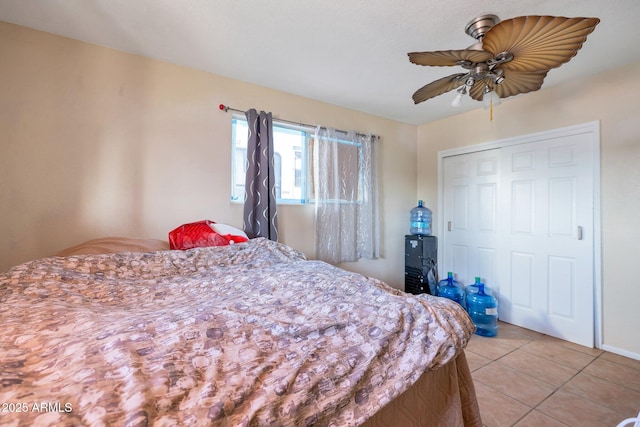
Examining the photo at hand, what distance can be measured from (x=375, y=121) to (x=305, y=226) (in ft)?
5.26

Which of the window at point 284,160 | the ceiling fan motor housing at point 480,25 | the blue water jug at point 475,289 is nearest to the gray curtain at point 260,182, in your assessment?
the window at point 284,160

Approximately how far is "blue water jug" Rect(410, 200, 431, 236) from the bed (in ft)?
8.17

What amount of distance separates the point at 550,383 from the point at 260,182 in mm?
2585

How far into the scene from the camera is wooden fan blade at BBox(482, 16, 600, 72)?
1058 mm

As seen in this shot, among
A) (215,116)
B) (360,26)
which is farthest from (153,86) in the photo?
(360,26)

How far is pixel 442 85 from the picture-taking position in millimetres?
1642

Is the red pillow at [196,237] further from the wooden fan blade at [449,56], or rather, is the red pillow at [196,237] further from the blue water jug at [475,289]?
the blue water jug at [475,289]

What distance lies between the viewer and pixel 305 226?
2713 millimetres

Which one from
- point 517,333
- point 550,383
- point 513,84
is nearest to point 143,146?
point 513,84

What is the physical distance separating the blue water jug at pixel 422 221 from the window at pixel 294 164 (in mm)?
988

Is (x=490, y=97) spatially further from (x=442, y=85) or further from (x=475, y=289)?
(x=475, y=289)

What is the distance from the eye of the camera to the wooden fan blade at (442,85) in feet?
5.11

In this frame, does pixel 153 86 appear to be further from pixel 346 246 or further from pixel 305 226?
pixel 346 246

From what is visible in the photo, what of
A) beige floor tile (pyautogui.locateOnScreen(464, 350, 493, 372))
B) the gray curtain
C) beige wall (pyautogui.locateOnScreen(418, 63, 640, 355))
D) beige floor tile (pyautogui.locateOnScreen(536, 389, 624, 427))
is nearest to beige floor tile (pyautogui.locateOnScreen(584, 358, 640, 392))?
beige wall (pyautogui.locateOnScreen(418, 63, 640, 355))
